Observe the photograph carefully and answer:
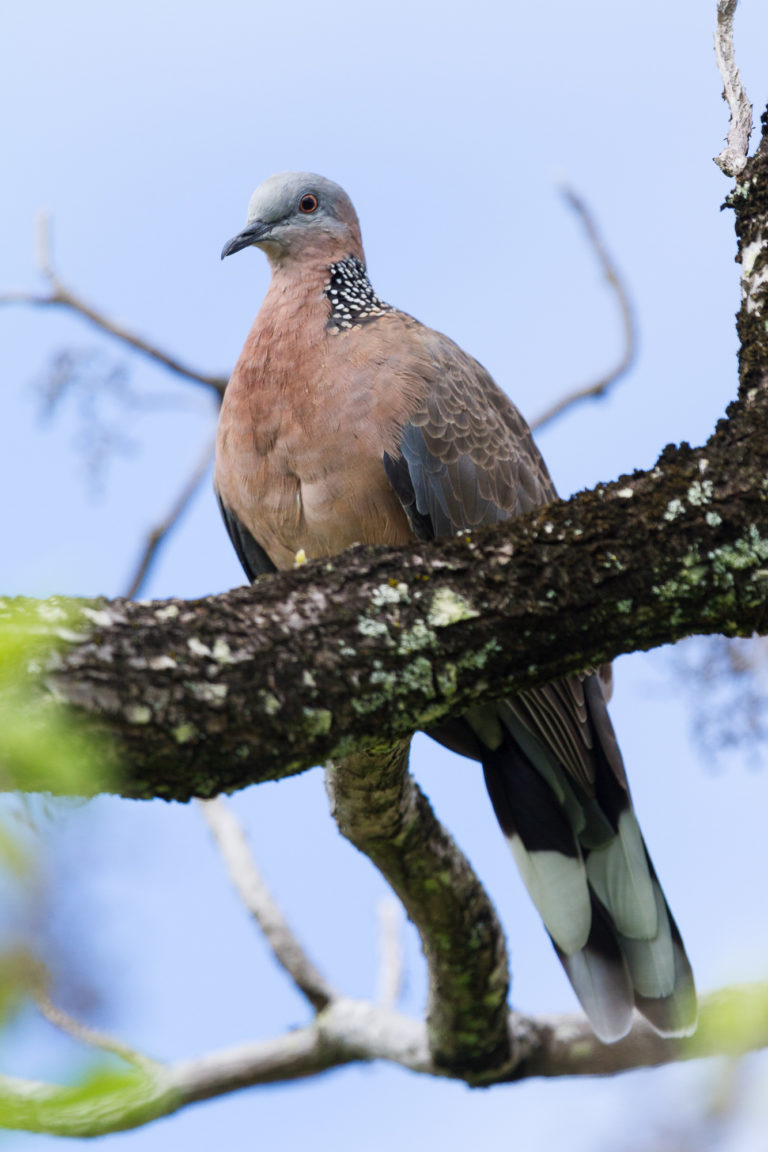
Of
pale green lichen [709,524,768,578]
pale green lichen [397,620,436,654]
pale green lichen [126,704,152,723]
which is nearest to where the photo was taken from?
pale green lichen [126,704,152,723]

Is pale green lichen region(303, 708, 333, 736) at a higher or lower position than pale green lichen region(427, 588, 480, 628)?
lower

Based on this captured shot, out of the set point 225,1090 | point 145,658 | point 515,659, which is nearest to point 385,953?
point 225,1090

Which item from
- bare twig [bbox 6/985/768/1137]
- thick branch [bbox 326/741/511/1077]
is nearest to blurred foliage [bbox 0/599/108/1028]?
thick branch [bbox 326/741/511/1077]

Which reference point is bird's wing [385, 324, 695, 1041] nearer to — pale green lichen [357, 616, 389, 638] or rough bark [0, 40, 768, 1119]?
rough bark [0, 40, 768, 1119]

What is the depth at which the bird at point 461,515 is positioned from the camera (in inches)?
149

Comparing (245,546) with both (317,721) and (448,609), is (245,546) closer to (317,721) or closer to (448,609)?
(448,609)

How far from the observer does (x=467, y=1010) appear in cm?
421

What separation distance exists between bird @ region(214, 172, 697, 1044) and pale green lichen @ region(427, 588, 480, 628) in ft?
4.30

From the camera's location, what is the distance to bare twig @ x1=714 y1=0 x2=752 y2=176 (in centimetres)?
300

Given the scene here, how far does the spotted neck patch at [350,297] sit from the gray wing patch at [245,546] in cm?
80

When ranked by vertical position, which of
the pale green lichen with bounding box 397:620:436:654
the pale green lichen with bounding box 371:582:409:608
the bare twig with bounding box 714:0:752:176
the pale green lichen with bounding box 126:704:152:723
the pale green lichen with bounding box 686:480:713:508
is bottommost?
the pale green lichen with bounding box 126:704:152:723

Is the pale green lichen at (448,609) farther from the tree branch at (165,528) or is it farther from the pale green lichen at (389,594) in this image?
the tree branch at (165,528)

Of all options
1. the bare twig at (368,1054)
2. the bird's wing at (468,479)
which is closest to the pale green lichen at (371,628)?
the bird's wing at (468,479)

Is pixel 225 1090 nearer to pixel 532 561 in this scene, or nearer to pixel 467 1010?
pixel 467 1010
